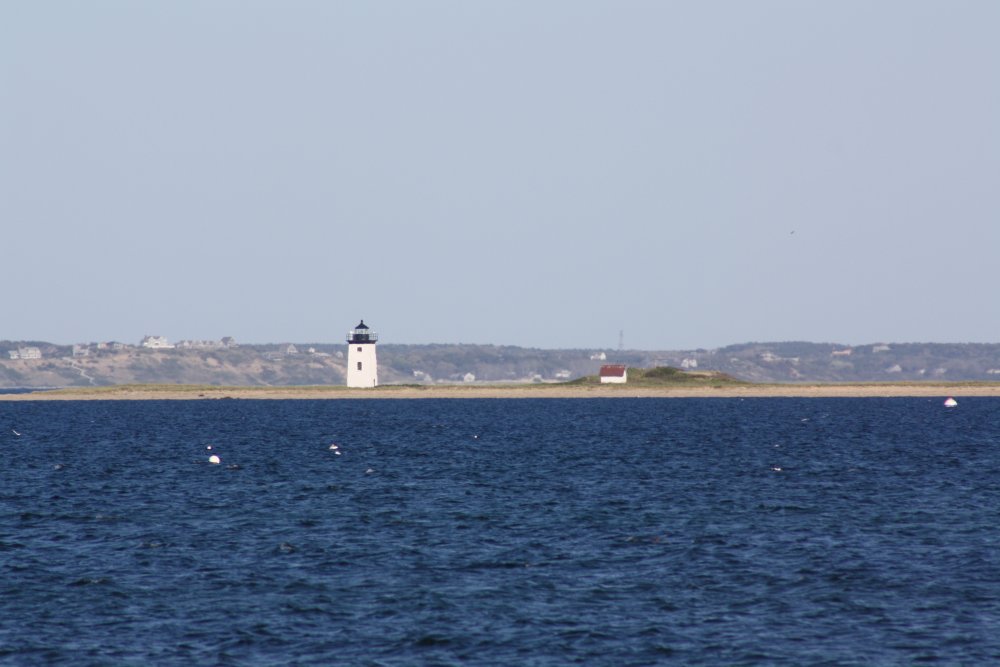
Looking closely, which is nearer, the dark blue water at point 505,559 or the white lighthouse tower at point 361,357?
the dark blue water at point 505,559

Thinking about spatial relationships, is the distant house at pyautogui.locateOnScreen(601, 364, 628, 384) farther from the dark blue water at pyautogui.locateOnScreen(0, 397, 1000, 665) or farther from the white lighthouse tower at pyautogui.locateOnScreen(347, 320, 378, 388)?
the dark blue water at pyautogui.locateOnScreen(0, 397, 1000, 665)

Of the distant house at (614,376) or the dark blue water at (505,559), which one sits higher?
the distant house at (614,376)

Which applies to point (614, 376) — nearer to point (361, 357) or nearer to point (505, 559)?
point (361, 357)

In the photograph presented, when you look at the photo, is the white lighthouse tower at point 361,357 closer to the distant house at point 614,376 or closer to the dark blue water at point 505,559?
the distant house at point 614,376

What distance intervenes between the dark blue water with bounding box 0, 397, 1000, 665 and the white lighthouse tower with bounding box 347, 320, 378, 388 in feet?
326

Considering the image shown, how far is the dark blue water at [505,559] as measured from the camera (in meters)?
28.3

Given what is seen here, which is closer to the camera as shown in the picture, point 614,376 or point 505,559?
point 505,559

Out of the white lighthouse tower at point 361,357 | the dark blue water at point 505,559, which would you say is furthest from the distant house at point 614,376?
the dark blue water at point 505,559

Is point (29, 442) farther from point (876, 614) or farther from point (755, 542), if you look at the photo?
point (876, 614)

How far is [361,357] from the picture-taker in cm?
18588

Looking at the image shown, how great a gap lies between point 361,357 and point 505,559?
149 m

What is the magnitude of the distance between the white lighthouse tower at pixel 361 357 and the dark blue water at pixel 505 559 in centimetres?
9949

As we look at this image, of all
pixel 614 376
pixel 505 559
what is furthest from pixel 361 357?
pixel 505 559

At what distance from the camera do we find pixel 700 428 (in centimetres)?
11262
